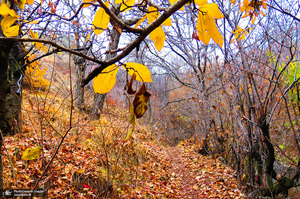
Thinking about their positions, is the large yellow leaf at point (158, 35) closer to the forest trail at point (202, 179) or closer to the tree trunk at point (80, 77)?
the tree trunk at point (80, 77)

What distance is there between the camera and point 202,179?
4.20 meters

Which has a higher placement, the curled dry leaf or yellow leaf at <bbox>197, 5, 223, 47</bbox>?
yellow leaf at <bbox>197, 5, 223, 47</bbox>

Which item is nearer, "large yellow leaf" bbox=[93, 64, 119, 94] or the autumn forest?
"large yellow leaf" bbox=[93, 64, 119, 94]

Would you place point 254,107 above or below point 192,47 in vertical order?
below

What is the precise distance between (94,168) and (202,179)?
2.72 m

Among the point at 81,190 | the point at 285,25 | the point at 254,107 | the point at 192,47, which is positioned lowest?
the point at 81,190

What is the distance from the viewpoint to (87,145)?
373 centimetres

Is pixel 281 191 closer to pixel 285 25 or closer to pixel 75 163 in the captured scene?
pixel 285 25

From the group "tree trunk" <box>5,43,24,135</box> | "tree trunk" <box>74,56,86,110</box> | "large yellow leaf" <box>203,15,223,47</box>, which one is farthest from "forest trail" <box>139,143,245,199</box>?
"large yellow leaf" <box>203,15,223,47</box>

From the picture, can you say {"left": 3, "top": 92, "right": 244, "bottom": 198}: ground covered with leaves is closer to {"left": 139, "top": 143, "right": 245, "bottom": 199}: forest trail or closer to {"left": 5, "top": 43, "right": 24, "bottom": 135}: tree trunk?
{"left": 139, "top": 143, "right": 245, "bottom": 199}: forest trail

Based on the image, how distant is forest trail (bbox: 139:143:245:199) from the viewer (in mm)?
3529

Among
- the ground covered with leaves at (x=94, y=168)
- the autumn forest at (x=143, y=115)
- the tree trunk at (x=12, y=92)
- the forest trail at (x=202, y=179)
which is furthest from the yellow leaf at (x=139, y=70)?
the forest trail at (x=202, y=179)

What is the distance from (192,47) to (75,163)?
437cm

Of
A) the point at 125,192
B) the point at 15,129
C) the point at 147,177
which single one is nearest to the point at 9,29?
the point at 125,192
